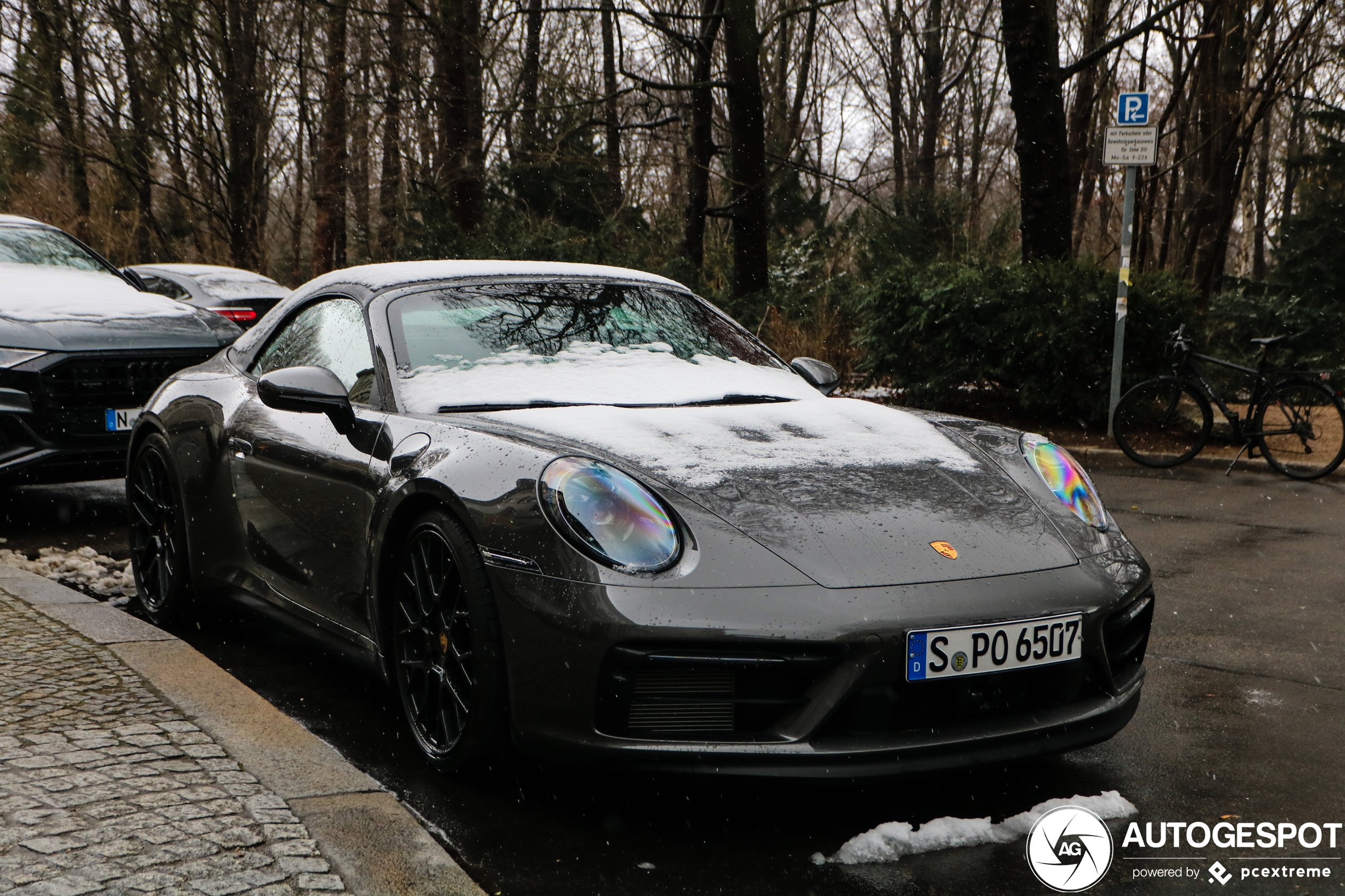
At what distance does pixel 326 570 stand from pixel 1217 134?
2005cm

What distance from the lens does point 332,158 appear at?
21859 mm

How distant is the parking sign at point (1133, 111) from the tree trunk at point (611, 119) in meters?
5.56

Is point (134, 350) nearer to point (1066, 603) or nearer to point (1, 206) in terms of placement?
point (1066, 603)

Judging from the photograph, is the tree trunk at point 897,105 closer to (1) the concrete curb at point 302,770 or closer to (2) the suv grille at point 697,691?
(1) the concrete curb at point 302,770

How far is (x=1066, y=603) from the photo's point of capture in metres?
2.96

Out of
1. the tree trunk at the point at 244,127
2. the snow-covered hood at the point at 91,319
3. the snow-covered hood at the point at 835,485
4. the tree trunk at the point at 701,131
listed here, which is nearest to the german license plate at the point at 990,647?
the snow-covered hood at the point at 835,485

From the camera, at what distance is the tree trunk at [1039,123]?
12.0m

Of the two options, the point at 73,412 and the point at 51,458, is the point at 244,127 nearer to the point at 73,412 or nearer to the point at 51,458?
the point at 73,412

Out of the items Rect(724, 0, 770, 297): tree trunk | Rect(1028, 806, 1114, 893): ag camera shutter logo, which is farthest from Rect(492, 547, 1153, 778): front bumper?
Rect(724, 0, 770, 297): tree trunk

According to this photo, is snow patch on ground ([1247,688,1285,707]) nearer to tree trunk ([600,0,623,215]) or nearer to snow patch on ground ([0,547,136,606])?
snow patch on ground ([0,547,136,606])

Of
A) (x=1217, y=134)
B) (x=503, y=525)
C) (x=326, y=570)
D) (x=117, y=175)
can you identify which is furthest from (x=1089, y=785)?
(x=117, y=175)

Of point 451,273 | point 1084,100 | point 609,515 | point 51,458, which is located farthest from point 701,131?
point 609,515

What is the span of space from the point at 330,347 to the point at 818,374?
167 cm

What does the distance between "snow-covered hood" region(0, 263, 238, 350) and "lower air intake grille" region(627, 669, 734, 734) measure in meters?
4.90
